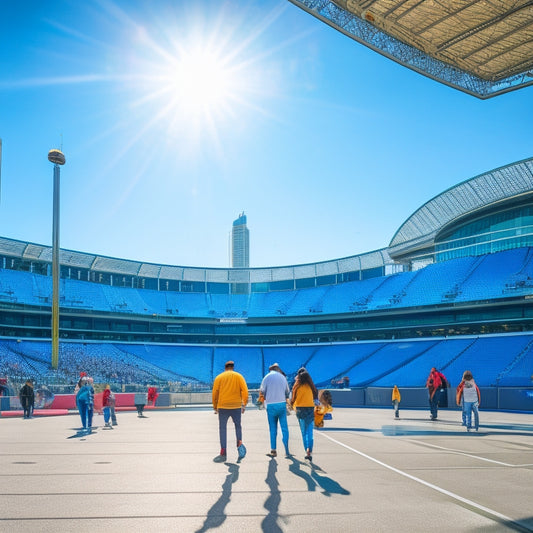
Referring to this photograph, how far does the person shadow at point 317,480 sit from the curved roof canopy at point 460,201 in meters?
48.5

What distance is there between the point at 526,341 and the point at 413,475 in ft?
149

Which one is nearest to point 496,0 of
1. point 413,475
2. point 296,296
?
point 413,475

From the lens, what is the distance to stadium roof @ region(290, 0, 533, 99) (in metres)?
17.9

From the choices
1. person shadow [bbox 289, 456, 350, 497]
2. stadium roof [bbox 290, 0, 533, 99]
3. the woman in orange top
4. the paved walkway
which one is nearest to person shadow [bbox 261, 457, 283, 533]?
the paved walkway

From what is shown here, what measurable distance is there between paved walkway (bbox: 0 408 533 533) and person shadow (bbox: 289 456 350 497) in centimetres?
2

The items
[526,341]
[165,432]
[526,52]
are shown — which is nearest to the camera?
[165,432]

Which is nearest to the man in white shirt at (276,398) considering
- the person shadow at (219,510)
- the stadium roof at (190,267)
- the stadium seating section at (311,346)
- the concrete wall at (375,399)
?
the person shadow at (219,510)

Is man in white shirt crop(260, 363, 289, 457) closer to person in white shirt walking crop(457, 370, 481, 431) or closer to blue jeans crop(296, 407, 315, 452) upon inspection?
blue jeans crop(296, 407, 315, 452)

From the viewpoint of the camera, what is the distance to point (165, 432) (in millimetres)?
16609

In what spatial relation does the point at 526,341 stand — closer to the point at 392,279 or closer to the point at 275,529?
the point at 392,279

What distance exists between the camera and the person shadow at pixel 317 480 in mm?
6906

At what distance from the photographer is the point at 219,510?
5.90 m

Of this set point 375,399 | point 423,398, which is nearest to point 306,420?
point 423,398

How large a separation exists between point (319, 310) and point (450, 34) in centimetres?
5056
